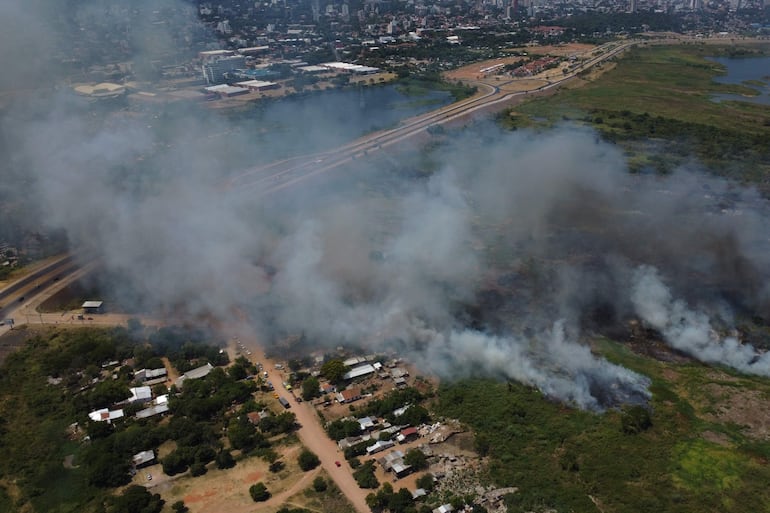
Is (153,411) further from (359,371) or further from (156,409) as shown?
(359,371)

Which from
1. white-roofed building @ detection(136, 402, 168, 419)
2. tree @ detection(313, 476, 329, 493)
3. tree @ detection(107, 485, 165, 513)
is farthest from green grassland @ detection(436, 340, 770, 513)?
white-roofed building @ detection(136, 402, 168, 419)

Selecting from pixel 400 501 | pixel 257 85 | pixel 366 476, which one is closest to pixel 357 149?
pixel 257 85

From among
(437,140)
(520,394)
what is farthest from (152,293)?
(437,140)

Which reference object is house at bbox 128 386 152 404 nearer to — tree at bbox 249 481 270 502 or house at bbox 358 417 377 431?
tree at bbox 249 481 270 502

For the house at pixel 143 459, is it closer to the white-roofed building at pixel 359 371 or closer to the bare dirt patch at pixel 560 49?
the white-roofed building at pixel 359 371

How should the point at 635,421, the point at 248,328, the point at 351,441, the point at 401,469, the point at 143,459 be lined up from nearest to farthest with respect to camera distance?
the point at 401,469, the point at 143,459, the point at 351,441, the point at 635,421, the point at 248,328

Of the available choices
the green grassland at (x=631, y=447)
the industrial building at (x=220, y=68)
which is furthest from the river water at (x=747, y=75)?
the green grassland at (x=631, y=447)
